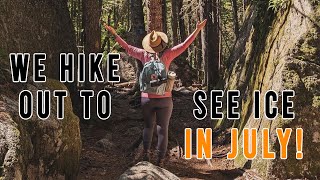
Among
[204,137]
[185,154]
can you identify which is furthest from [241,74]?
[185,154]

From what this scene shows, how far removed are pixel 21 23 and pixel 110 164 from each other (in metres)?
3.75

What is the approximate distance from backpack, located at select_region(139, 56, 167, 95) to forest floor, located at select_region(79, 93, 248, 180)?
1.59m

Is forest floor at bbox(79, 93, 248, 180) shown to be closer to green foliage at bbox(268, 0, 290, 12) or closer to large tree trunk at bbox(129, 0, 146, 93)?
large tree trunk at bbox(129, 0, 146, 93)

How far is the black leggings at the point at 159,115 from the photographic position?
736cm

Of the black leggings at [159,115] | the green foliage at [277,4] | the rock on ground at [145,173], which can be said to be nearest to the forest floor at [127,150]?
the black leggings at [159,115]

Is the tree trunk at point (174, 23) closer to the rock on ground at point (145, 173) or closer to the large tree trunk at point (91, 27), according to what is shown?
the large tree trunk at point (91, 27)

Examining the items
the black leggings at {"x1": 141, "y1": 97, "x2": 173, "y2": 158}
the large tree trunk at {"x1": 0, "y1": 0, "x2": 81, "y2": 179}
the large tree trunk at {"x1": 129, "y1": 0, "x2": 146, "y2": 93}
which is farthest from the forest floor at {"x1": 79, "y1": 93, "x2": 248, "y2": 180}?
the large tree trunk at {"x1": 129, "y1": 0, "x2": 146, "y2": 93}

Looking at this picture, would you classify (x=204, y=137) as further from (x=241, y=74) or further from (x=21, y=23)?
(x=21, y=23)

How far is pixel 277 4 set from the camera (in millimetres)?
8812

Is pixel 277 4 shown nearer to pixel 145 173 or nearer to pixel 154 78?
pixel 154 78

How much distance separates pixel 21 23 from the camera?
987 centimetres

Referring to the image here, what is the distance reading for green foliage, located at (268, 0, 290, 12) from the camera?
8.62m

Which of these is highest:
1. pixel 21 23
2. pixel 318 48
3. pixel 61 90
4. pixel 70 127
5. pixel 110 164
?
pixel 21 23

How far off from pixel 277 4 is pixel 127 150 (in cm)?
451
